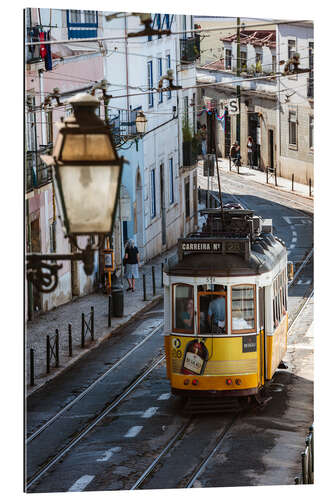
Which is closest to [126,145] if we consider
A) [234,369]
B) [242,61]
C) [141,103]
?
[141,103]

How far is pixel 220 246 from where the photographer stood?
1167cm

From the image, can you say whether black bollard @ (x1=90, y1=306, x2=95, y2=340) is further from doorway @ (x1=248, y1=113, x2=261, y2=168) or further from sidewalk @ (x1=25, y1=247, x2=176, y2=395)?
doorway @ (x1=248, y1=113, x2=261, y2=168)

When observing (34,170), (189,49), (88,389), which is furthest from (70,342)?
(189,49)

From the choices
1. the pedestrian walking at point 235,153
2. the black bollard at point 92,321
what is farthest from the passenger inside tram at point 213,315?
the black bollard at point 92,321

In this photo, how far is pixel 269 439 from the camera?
11.1m

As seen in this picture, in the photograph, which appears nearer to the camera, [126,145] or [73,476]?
[73,476]

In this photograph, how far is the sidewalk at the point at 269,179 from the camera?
11.6m

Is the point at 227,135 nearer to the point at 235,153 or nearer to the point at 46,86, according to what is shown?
the point at 235,153

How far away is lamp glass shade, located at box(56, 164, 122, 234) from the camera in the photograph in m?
5.61

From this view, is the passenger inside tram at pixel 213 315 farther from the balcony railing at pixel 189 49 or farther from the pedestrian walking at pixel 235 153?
the balcony railing at pixel 189 49

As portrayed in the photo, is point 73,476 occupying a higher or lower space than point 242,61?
lower

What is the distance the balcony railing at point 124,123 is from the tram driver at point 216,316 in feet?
6.76

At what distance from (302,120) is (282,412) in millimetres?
3217
